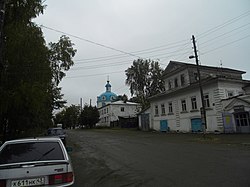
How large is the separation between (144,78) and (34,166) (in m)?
49.7

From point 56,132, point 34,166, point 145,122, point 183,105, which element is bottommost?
point 34,166

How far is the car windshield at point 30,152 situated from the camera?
4688 mm

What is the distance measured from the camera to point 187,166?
8.54 meters

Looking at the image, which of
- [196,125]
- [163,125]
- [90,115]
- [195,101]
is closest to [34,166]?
[196,125]

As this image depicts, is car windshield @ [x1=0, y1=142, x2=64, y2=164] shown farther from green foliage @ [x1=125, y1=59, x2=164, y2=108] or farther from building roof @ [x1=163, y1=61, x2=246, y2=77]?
green foliage @ [x1=125, y1=59, x2=164, y2=108]

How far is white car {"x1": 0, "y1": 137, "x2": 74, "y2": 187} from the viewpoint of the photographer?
4207 mm

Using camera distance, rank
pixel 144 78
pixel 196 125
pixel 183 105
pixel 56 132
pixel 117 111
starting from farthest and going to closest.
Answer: pixel 117 111 < pixel 144 78 < pixel 183 105 < pixel 196 125 < pixel 56 132

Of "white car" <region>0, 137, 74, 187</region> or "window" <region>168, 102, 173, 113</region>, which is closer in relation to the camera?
"white car" <region>0, 137, 74, 187</region>

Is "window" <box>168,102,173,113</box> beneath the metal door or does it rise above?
above

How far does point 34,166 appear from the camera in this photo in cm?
435

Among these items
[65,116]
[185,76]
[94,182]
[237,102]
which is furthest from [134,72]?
[65,116]

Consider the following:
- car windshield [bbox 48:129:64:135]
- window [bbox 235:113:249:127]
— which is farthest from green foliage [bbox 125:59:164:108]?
car windshield [bbox 48:129:64:135]

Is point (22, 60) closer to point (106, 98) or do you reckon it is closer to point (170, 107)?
point (170, 107)

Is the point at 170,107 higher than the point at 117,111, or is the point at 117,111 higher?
the point at 117,111
